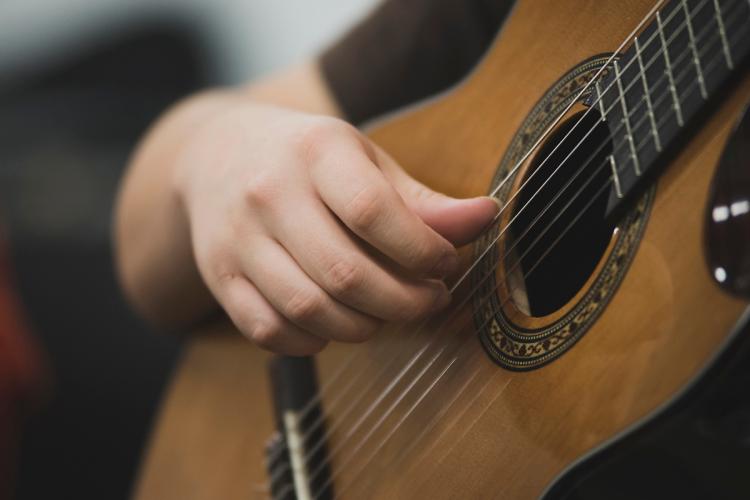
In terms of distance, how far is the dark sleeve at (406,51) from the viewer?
781 mm

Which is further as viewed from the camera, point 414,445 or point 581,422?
point 414,445

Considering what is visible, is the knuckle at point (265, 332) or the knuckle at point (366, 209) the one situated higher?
the knuckle at point (366, 209)

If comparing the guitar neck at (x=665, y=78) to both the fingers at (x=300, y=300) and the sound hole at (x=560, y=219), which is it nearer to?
the sound hole at (x=560, y=219)

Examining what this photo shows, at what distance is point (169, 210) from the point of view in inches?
31.0

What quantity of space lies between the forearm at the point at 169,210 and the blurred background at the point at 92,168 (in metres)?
0.80

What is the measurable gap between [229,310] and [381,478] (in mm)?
150

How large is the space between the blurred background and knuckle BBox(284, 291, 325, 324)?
1.20m

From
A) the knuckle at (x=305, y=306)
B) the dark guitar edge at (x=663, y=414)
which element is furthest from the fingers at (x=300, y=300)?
the dark guitar edge at (x=663, y=414)

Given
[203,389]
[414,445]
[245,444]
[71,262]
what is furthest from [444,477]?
[71,262]

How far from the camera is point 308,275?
1.73 ft

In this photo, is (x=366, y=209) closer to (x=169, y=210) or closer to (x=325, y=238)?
(x=325, y=238)

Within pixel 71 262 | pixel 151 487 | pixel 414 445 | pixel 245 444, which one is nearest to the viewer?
pixel 414 445

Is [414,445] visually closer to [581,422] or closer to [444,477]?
[444,477]

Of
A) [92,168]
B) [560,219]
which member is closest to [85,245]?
[92,168]
